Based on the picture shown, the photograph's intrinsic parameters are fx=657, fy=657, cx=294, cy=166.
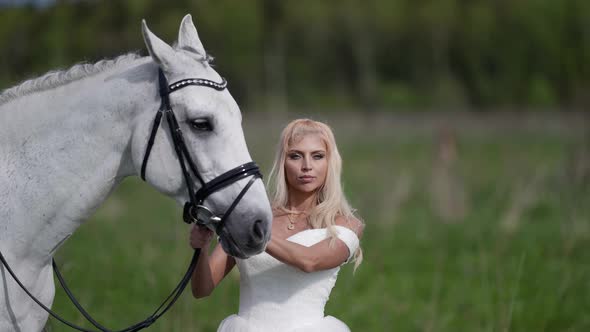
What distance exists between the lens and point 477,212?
11164 mm

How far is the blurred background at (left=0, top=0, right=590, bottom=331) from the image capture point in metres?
5.76

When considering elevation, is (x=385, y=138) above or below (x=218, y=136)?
below

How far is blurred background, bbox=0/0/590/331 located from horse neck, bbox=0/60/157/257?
0.98ft

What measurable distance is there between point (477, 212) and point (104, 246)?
6.27 metres

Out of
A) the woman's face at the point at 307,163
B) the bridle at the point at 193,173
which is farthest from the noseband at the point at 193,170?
the woman's face at the point at 307,163

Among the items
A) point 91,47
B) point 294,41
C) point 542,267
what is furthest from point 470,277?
point 294,41

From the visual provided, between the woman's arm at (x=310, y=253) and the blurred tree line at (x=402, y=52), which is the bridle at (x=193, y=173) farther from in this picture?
the blurred tree line at (x=402, y=52)

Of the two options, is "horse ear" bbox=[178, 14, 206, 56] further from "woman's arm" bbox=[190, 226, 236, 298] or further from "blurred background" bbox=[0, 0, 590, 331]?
"woman's arm" bbox=[190, 226, 236, 298]

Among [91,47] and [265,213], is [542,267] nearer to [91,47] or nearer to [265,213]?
→ [265,213]

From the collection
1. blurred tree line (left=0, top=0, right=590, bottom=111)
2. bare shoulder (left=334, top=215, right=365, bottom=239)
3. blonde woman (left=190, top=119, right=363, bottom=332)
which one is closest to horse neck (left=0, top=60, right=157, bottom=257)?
blonde woman (left=190, top=119, right=363, bottom=332)

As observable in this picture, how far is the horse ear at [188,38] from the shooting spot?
2.63m

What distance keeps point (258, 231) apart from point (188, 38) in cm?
85

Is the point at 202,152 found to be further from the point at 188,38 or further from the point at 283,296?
the point at 283,296

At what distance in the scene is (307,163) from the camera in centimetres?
278
